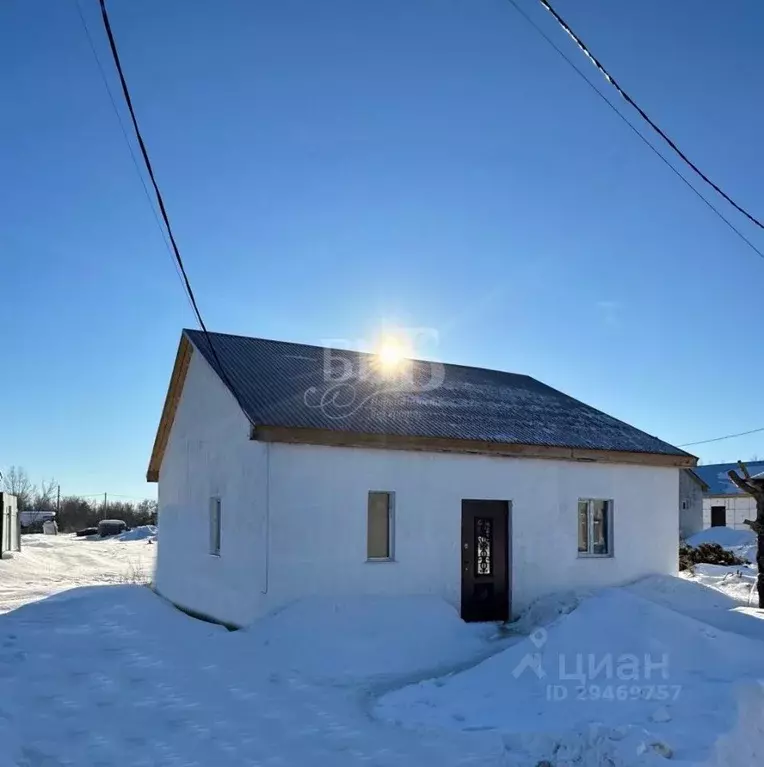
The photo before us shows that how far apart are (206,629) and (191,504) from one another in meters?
3.50

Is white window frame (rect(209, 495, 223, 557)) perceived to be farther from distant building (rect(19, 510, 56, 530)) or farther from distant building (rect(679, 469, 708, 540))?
distant building (rect(19, 510, 56, 530))

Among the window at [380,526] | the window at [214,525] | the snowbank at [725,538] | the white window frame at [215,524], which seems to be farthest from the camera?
the snowbank at [725,538]

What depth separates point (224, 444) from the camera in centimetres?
1434

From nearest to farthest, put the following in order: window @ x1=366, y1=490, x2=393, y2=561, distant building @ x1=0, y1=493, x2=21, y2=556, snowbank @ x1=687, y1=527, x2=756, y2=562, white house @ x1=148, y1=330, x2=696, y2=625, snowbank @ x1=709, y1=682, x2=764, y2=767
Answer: snowbank @ x1=709, y1=682, x2=764, y2=767, white house @ x1=148, y1=330, x2=696, y2=625, window @ x1=366, y1=490, x2=393, y2=561, distant building @ x1=0, y1=493, x2=21, y2=556, snowbank @ x1=687, y1=527, x2=756, y2=562

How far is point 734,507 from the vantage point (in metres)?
45.6

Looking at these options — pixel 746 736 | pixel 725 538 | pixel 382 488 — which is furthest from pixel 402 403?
pixel 725 538

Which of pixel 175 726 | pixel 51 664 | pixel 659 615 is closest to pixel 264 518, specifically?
pixel 51 664

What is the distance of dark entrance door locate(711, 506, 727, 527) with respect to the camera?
46531 millimetres

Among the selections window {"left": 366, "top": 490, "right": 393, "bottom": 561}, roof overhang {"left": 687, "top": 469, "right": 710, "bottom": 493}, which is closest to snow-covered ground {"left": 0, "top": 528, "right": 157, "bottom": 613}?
window {"left": 366, "top": 490, "right": 393, "bottom": 561}

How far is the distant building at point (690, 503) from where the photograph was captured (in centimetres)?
4312

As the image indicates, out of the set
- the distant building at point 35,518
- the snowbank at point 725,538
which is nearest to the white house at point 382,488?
the snowbank at point 725,538

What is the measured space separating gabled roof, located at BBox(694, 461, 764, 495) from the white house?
29187mm

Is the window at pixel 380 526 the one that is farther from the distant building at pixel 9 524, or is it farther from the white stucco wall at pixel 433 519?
the distant building at pixel 9 524

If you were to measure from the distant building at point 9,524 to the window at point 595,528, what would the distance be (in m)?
20.5
